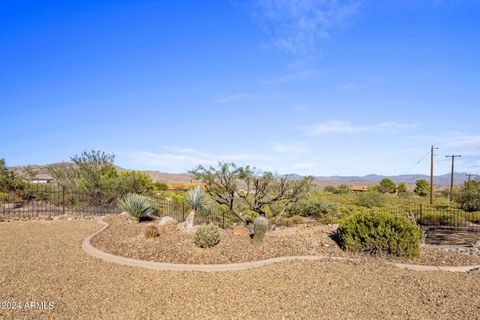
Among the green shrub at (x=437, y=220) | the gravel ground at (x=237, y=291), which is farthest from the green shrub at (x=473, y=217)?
the gravel ground at (x=237, y=291)

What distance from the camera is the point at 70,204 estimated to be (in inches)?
837

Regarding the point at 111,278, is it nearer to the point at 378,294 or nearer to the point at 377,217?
the point at 378,294

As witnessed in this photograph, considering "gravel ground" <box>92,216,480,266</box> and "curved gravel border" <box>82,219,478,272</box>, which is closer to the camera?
"curved gravel border" <box>82,219,478,272</box>

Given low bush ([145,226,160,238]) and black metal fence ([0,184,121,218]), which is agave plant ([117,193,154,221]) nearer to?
low bush ([145,226,160,238])

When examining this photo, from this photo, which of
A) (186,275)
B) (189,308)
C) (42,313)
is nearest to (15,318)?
(42,313)

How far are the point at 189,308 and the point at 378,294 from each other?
3.45 m

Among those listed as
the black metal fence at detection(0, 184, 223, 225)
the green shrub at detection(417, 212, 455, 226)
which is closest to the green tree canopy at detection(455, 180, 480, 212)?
the green shrub at detection(417, 212, 455, 226)

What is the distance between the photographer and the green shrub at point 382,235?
30.4ft

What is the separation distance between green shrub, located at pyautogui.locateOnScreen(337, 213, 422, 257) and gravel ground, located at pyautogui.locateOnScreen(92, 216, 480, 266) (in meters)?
0.29

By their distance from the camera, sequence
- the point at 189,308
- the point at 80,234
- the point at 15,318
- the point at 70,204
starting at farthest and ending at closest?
1. the point at 70,204
2. the point at 80,234
3. the point at 189,308
4. the point at 15,318

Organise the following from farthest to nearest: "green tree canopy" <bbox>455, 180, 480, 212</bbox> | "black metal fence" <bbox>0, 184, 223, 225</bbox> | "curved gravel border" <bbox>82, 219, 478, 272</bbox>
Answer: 1. "black metal fence" <bbox>0, 184, 223, 225</bbox>
2. "green tree canopy" <bbox>455, 180, 480, 212</bbox>
3. "curved gravel border" <bbox>82, 219, 478, 272</bbox>

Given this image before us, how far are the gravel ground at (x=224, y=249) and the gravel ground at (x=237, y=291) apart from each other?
3.22 feet

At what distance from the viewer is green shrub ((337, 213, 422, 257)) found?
9.27 m

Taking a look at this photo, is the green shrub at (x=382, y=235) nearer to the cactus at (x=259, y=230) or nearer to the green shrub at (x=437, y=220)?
the cactus at (x=259, y=230)
